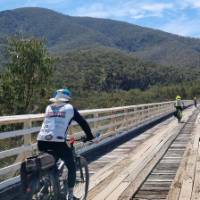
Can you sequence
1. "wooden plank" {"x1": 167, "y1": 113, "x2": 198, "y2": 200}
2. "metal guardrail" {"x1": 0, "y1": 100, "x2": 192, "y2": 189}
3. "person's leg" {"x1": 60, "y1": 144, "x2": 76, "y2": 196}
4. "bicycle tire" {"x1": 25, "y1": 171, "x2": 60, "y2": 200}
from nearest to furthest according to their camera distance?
"bicycle tire" {"x1": 25, "y1": 171, "x2": 60, "y2": 200} < "person's leg" {"x1": 60, "y1": 144, "x2": 76, "y2": 196} < "wooden plank" {"x1": 167, "y1": 113, "x2": 198, "y2": 200} < "metal guardrail" {"x1": 0, "y1": 100, "x2": 192, "y2": 189}

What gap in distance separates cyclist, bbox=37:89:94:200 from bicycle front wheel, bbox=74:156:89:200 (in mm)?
570

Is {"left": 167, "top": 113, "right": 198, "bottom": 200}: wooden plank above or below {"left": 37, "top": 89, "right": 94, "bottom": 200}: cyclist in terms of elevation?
below

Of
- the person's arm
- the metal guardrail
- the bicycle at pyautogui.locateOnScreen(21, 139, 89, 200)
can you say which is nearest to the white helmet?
the person's arm

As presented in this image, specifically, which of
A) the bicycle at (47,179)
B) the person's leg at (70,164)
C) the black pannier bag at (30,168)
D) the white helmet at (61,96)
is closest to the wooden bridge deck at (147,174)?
the person's leg at (70,164)

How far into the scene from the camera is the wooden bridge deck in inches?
322

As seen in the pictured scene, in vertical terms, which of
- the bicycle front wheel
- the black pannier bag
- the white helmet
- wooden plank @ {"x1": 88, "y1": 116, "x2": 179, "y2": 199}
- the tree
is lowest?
wooden plank @ {"x1": 88, "y1": 116, "x2": 179, "y2": 199}

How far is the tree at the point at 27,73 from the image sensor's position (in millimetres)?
42719

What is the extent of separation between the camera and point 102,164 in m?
12.1

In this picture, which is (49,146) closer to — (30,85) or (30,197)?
(30,197)

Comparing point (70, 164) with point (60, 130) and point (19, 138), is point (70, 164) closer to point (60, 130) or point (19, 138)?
point (60, 130)

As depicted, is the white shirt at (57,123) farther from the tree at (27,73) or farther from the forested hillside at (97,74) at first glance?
the forested hillside at (97,74)

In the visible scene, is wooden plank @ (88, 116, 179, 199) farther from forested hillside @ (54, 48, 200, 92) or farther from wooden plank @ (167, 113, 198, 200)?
forested hillside @ (54, 48, 200, 92)

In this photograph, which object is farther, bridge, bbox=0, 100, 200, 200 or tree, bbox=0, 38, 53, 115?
tree, bbox=0, 38, 53, 115

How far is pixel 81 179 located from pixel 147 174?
2736mm
